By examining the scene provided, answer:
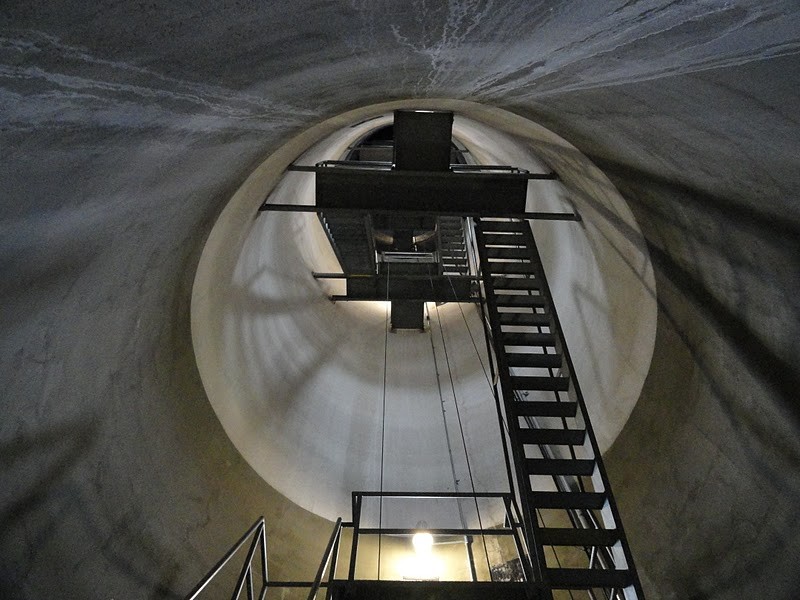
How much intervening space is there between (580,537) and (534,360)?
6.10 ft

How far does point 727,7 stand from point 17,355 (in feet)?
11.2

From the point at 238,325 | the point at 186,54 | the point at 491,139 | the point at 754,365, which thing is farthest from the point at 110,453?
the point at 491,139

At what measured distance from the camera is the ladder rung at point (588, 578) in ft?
12.0

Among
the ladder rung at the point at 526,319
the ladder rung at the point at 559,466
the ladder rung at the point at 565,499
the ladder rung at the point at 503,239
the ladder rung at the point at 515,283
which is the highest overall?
the ladder rung at the point at 503,239

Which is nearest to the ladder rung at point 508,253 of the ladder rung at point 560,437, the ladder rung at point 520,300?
the ladder rung at point 520,300

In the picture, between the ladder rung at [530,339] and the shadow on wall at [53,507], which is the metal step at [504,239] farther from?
the shadow on wall at [53,507]

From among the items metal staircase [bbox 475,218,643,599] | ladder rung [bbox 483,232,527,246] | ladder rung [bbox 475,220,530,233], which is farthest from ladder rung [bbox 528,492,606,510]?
ladder rung [bbox 475,220,530,233]

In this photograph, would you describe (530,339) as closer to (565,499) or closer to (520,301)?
(520,301)

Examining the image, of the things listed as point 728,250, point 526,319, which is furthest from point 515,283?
point 728,250

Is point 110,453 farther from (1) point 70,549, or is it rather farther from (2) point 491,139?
(2) point 491,139

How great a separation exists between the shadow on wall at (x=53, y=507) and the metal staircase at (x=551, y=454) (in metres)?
3.03

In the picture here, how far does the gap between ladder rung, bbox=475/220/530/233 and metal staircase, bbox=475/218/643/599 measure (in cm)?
1

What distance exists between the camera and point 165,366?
4520 millimetres

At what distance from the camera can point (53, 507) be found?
10.6 feet
